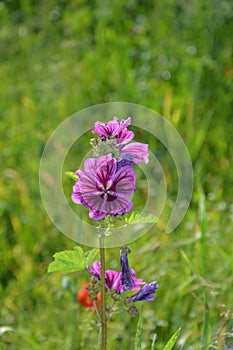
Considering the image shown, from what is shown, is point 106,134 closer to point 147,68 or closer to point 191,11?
point 147,68

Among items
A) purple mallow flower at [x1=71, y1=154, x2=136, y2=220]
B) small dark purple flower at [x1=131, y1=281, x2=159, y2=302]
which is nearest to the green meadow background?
small dark purple flower at [x1=131, y1=281, x2=159, y2=302]

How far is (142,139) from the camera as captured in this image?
111 inches

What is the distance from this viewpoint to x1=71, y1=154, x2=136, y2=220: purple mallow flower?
1112 mm

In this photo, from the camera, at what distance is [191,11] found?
3221mm

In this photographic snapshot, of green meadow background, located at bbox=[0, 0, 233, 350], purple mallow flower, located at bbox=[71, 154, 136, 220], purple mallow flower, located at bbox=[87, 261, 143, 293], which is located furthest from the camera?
green meadow background, located at bbox=[0, 0, 233, 350]

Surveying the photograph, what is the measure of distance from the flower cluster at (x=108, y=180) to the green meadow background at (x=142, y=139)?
0.43 m

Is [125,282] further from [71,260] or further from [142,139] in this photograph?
[142,139]

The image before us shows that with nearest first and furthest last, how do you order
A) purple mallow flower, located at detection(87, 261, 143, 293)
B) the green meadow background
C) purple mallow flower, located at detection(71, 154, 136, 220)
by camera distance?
purple mallow flower, located at detection(71, 154, 136, 220)
purple mallow flower, located at detection(87, 261, 143, 293)
the green meadow background

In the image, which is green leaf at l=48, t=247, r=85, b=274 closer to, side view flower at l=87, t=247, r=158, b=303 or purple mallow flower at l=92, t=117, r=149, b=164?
side view flower at l=87, t=247, r=158, b=303

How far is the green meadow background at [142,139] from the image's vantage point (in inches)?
72.2

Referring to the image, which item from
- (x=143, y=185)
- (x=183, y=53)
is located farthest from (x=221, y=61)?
(x=143, y=185)

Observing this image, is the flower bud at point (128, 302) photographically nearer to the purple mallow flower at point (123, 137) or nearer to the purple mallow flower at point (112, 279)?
the purple mallow flower at point (112, 279)

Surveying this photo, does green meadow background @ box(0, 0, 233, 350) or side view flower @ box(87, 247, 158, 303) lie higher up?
green meadow background @ box(0, 0, 233, 350)

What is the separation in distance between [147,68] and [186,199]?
869 mm
